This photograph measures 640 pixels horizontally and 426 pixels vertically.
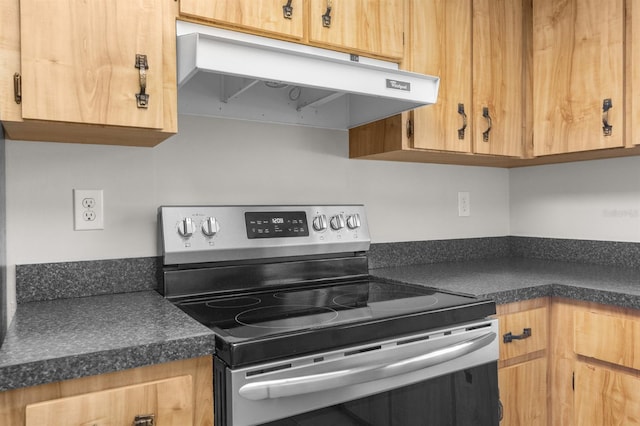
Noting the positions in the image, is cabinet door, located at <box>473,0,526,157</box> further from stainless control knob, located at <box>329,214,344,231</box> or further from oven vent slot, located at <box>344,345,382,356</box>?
oven vent slot, located at <box>344,345,382,356</box>

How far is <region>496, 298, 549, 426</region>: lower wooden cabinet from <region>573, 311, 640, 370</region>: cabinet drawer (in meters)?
0.11

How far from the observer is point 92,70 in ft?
3.44

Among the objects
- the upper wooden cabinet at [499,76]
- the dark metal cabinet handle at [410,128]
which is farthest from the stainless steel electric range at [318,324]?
the upper wooden cabinet at [499,76]

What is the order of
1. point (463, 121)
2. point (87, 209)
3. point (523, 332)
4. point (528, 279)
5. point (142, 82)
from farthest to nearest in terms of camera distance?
point (463, 121) < point (528, 279) < point (523, 332) < point (87, 209) < point (142, 82)

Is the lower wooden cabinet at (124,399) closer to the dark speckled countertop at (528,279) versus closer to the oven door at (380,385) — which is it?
the oven door at (380,385)

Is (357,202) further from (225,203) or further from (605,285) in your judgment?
(605,285)

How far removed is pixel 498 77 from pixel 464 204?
61 cm

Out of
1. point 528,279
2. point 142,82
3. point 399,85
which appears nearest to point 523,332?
point 528,279

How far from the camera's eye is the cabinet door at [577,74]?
158cm

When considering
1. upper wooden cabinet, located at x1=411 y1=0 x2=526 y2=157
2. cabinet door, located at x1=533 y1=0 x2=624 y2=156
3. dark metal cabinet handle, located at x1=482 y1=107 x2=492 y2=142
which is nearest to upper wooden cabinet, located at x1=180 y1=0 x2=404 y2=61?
upper wooden cabinet, located at x1=411 y1=0 x2=526 y2=157

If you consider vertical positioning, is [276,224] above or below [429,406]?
above

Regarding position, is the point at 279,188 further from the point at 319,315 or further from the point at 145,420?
the point at 145,420

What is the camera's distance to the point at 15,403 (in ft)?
2.52

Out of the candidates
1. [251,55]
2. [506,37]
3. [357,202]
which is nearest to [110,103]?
[251,55]
